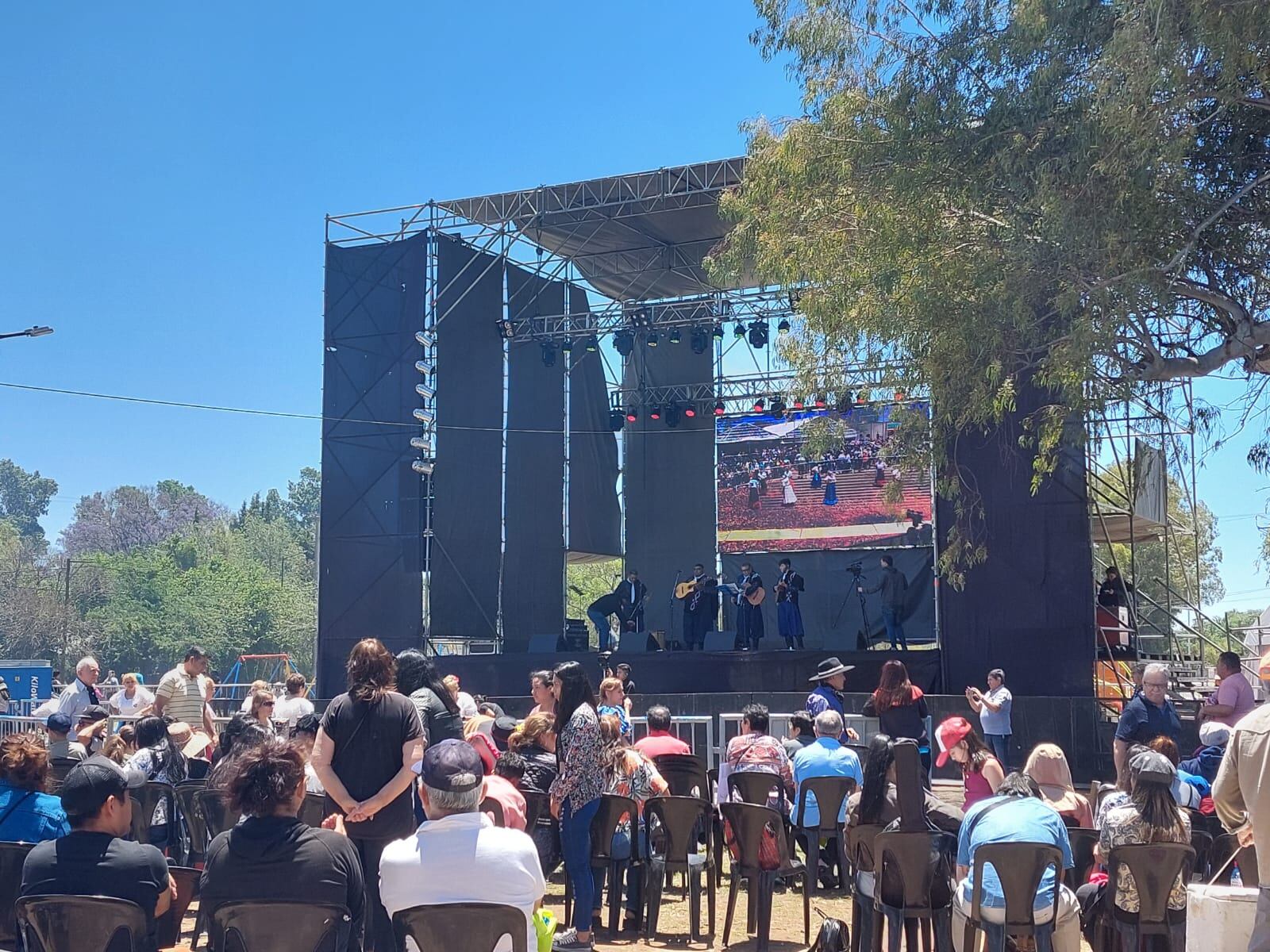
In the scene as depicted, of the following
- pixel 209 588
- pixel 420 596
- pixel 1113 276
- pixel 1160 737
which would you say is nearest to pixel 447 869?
pixel 1160 737

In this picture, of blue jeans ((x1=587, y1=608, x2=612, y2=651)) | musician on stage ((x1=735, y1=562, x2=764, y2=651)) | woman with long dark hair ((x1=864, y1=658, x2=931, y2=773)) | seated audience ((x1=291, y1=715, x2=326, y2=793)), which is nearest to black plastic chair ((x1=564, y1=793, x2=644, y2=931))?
seated audience ((x1=291, y1=715, x2=326, y2=793))

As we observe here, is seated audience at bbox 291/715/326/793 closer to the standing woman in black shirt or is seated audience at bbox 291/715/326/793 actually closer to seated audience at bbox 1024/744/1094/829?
the standing woman in black shirt

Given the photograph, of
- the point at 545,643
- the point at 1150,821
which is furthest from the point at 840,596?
the point at 1150,821

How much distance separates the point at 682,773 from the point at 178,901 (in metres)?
3.74

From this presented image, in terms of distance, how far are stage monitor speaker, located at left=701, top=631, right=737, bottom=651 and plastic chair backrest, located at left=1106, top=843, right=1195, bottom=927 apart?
461 inches

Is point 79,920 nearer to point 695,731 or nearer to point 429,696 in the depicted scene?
point 429,696

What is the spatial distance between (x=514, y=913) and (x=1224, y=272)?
324 inches

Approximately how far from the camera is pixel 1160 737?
19.4ft

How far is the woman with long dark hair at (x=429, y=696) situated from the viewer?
537cm

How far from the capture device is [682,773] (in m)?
7.09

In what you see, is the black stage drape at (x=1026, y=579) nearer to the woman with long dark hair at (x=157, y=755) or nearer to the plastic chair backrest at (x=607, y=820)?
the plastic chair backrest at (x=607, y=820)

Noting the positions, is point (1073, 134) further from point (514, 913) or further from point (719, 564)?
point (719, 564)

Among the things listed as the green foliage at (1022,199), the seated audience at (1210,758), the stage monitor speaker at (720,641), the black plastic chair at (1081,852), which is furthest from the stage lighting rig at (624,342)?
the black plastic chair at (1081,852)

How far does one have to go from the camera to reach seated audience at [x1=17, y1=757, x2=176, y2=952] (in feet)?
11.4
